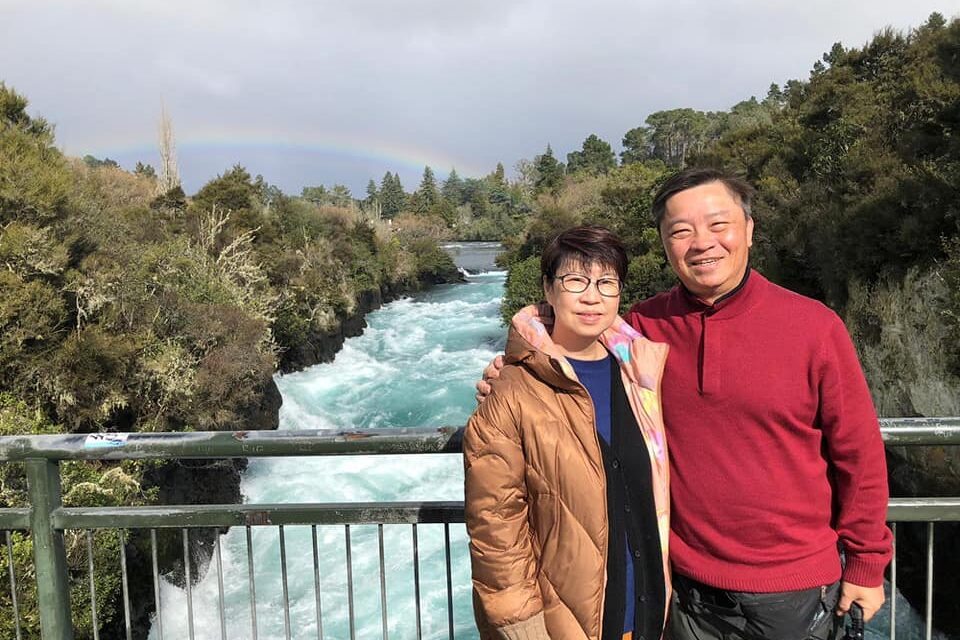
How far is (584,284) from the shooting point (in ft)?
5.54

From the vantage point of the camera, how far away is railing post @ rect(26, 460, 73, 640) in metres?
2.17

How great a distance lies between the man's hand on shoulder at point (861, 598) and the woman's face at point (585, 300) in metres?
0.93

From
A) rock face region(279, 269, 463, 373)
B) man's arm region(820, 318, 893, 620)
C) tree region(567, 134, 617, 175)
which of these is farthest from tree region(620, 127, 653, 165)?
man's arm region(820, 318, 893, 620)

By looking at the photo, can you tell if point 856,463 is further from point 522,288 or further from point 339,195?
point 339,195

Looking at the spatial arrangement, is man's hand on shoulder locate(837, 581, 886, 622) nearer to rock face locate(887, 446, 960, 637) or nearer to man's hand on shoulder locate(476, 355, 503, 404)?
man's hand on shoulder locate(476, 355, 503, 404)

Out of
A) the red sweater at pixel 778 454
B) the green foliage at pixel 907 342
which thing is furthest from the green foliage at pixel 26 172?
the green foliage at pixel 907 342

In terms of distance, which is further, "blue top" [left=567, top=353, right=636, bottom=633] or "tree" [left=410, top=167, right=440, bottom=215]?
"tree" [left=410, top=167, right=440, bottom=215]

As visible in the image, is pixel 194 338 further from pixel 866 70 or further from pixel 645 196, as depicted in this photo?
pixel 866 70

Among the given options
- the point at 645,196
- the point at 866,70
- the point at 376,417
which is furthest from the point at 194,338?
the point at 866,70

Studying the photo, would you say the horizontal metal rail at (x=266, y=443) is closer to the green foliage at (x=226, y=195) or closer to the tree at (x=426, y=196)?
the green foliage at (x=226, y=195)

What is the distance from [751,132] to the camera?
3006cm

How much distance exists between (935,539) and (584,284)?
32.1 ft

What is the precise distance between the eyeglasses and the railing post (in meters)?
1.85

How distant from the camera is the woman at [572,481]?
1.52 meters
